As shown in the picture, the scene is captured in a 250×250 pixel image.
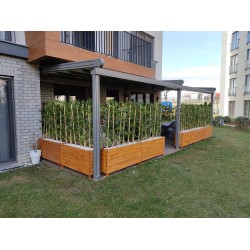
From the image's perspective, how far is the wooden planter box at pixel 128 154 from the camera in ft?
15.3

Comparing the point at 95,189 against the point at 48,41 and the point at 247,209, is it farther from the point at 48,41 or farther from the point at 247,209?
the point at 48,41

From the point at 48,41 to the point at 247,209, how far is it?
18.3 feet

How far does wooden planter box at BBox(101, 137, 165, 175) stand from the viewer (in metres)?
4.65

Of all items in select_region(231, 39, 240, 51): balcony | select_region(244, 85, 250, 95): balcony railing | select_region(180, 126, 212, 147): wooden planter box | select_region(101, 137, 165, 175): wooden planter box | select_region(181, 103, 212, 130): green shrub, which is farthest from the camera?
select_region(231, 39, 240, 51): balcony

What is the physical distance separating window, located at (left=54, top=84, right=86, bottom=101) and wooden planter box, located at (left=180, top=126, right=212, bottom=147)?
456 centimetres

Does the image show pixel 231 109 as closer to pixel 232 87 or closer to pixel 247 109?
pixel 232 87

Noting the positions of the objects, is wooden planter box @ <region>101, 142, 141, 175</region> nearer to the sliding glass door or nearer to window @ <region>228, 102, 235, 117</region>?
the sliding glass door

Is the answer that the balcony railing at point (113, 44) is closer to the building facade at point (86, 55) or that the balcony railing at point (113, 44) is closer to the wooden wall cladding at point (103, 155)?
the building facade at point (86, 55)

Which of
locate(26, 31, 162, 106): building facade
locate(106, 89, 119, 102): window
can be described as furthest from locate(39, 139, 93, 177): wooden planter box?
locate(106, 89, 119, 102): window

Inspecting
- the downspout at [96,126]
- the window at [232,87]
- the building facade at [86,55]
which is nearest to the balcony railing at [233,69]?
the window at [232,87]

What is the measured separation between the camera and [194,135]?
8.84 meters

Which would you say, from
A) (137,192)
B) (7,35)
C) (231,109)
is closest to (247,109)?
(231,109)

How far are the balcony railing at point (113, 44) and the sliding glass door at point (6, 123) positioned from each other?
6.87 feet
